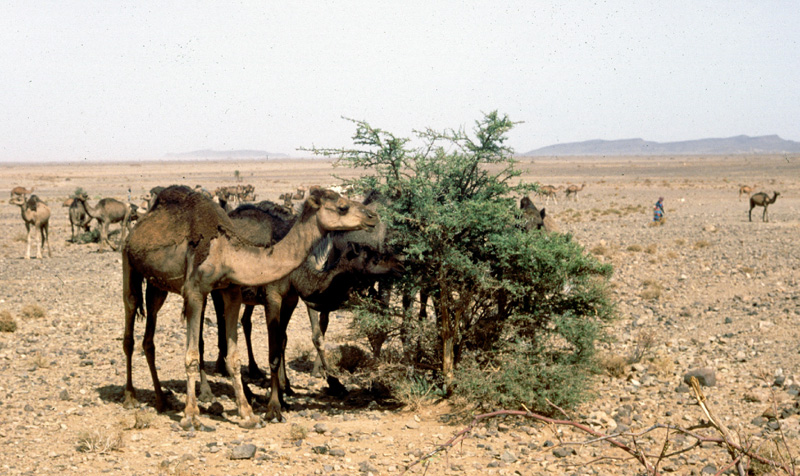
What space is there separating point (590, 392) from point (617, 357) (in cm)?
127

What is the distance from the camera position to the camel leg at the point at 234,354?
319 inches

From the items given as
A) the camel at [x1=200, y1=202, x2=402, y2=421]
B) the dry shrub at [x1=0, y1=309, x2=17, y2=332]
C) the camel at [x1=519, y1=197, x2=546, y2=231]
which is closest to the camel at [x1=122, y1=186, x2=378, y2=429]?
the camel at [x1=200, y1=202, x2=402, y2=421]

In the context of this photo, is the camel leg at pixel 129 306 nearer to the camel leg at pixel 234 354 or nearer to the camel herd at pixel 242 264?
the camel herd at pixel 242 264

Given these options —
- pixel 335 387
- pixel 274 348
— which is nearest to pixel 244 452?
pixel 274 348

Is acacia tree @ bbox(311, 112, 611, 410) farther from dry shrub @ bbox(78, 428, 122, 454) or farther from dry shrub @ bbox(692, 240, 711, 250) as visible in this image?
dry shrub @ bbox(692, 240, 711, 250)

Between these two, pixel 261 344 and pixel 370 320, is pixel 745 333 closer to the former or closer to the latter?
pixel 370 320

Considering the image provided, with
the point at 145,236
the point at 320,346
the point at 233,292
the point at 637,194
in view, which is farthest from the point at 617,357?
the point at 637,194

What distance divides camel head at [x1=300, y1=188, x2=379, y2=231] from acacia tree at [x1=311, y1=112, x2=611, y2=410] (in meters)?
0.87

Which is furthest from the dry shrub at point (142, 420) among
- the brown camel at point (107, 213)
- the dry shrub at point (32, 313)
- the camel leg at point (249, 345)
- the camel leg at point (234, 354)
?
the brown camel at point (107, 213)

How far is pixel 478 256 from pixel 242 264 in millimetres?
2848

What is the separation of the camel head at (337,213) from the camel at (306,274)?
95 centimetres

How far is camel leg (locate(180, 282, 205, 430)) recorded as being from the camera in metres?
7.82

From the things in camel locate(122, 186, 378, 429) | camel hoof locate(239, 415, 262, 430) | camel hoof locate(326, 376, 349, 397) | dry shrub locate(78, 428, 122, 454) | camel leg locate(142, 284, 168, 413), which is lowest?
camel hoof locate(326, 376, 349, 397)

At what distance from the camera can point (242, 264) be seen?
7672mm
